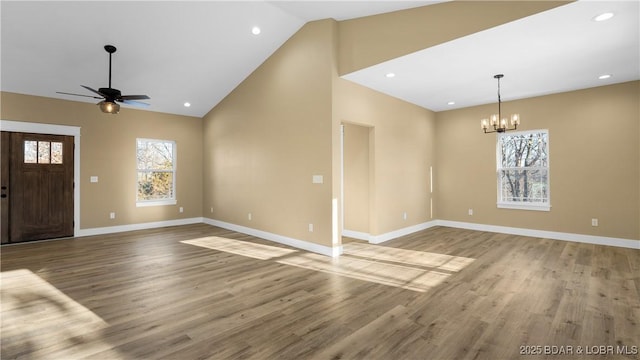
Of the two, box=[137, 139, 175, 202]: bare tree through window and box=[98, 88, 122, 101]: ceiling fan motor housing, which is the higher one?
box=[98, 88, 122, 101]: ceiling fan motor housing

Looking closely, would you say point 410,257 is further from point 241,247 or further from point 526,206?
point 526,206

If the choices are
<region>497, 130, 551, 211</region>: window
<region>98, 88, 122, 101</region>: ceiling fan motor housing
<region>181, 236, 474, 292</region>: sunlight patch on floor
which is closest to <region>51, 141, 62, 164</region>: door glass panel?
<region>98, 88, 122, 101</region>: ceiling fan motor housing

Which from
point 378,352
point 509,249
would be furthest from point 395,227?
point 378,352

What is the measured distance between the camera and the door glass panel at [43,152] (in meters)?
5.93

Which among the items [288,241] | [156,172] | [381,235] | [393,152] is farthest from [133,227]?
[393,152]

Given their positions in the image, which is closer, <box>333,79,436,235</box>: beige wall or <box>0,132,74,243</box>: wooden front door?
<box>333,79,436,235</box>: beige wall

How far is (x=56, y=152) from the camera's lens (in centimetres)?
609

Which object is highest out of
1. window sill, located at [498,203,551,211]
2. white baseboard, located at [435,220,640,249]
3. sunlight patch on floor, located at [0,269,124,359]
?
window sill, located at [498,203,551,211]

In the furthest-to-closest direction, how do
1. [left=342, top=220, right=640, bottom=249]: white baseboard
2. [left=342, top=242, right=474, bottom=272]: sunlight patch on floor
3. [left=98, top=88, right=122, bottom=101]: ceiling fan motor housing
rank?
[left=342, top=220, right=640, bottom=249]: white baseboard
[left=98, top=88, right=122, bottom=101]: ceiling fan motor housing
[left=342, top=242, right=474, bottom=272]: sunlight patch on floor

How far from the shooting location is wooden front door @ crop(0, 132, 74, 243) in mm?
5605

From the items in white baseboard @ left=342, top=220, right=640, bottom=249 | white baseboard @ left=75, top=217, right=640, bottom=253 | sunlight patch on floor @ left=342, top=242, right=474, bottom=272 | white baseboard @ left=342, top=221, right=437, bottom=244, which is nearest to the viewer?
sunlight patch on floor @ left=342, top=242, right=474, bottom=272

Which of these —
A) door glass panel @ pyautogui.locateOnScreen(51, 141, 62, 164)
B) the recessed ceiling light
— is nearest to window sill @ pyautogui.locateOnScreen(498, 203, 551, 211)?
the recessed ceiling light

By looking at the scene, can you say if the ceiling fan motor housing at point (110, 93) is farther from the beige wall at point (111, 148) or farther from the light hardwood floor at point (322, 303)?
the beige wall at point (111, 148)

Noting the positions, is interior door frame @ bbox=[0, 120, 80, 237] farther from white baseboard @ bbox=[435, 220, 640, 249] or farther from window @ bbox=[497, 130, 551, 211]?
window @ bbox=[497, 130, 551, 211]
